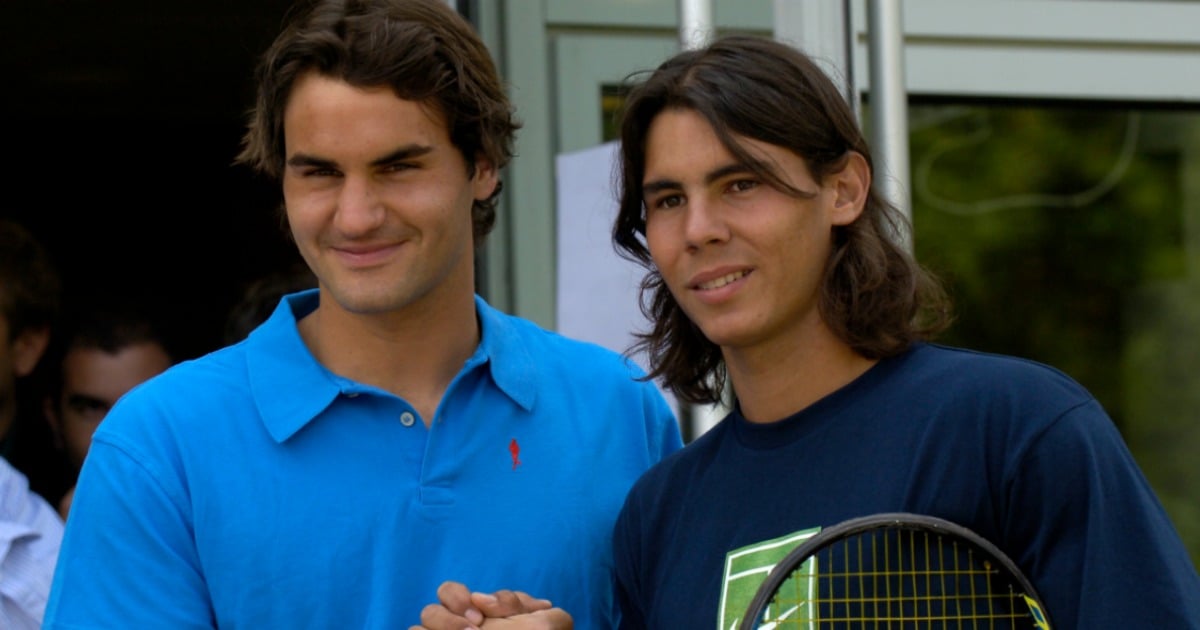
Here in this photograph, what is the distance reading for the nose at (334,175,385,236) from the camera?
77.0 inches

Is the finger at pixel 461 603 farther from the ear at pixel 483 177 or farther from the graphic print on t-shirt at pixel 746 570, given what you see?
the ear at pixel 483 177

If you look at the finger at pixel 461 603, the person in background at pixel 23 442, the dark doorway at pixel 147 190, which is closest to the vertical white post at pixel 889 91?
the finger at pixel 461 603

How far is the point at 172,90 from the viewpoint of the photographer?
211 inches

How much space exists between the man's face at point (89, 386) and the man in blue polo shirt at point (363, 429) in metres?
1.79

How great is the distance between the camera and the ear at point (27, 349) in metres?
3.59

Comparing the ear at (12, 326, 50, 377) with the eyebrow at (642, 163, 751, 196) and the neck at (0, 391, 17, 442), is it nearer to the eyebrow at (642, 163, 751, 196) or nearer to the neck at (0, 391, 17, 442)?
the neck at (0, 391, 17, 442)

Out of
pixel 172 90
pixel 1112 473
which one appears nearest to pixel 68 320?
pixel 172 90

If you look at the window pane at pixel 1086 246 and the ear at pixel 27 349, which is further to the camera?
the window pane at pixel 1086 246

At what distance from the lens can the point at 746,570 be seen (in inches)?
69.3

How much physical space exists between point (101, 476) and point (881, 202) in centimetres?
110

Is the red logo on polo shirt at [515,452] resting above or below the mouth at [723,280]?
below

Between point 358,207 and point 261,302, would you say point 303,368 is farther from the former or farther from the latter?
point 261,302

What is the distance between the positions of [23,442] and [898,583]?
2.95 m

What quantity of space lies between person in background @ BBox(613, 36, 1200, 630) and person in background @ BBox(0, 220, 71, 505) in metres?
1.98
